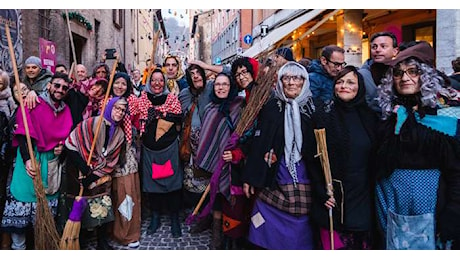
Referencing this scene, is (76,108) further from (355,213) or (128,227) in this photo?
(355,213)

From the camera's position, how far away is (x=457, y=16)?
6.28m

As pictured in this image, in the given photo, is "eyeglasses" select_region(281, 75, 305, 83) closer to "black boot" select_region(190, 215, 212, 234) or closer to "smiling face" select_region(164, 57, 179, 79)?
"black boot" select_region(190, 215, 212, 234)

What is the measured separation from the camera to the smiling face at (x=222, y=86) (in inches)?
142

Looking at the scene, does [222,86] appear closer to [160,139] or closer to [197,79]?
[197,79]

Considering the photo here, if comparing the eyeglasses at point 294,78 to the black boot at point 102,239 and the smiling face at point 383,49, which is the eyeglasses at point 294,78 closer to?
the smiling face at point 383,49

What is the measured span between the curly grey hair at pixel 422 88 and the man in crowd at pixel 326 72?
879 millimetres

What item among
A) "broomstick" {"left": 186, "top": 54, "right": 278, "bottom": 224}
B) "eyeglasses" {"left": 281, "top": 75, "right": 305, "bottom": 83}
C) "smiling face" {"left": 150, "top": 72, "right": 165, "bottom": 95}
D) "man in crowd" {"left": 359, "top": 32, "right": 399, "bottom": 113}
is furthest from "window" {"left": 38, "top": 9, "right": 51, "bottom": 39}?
"man in crowd" {"left": 359, "top": 32, "right": 399, "bottom": 113}

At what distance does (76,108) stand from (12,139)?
614 millimetres

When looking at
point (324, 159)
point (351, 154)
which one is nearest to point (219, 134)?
point (324, 159)

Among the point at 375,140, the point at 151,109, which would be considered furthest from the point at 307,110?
the point at 151,109

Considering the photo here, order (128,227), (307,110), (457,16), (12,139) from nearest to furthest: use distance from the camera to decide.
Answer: (307,110) < (12,139) < (128,227) < (457,16)

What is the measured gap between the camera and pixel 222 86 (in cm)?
360

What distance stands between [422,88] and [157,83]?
2.58m

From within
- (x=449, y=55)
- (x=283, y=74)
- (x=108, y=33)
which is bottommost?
(x=283, y=74)
